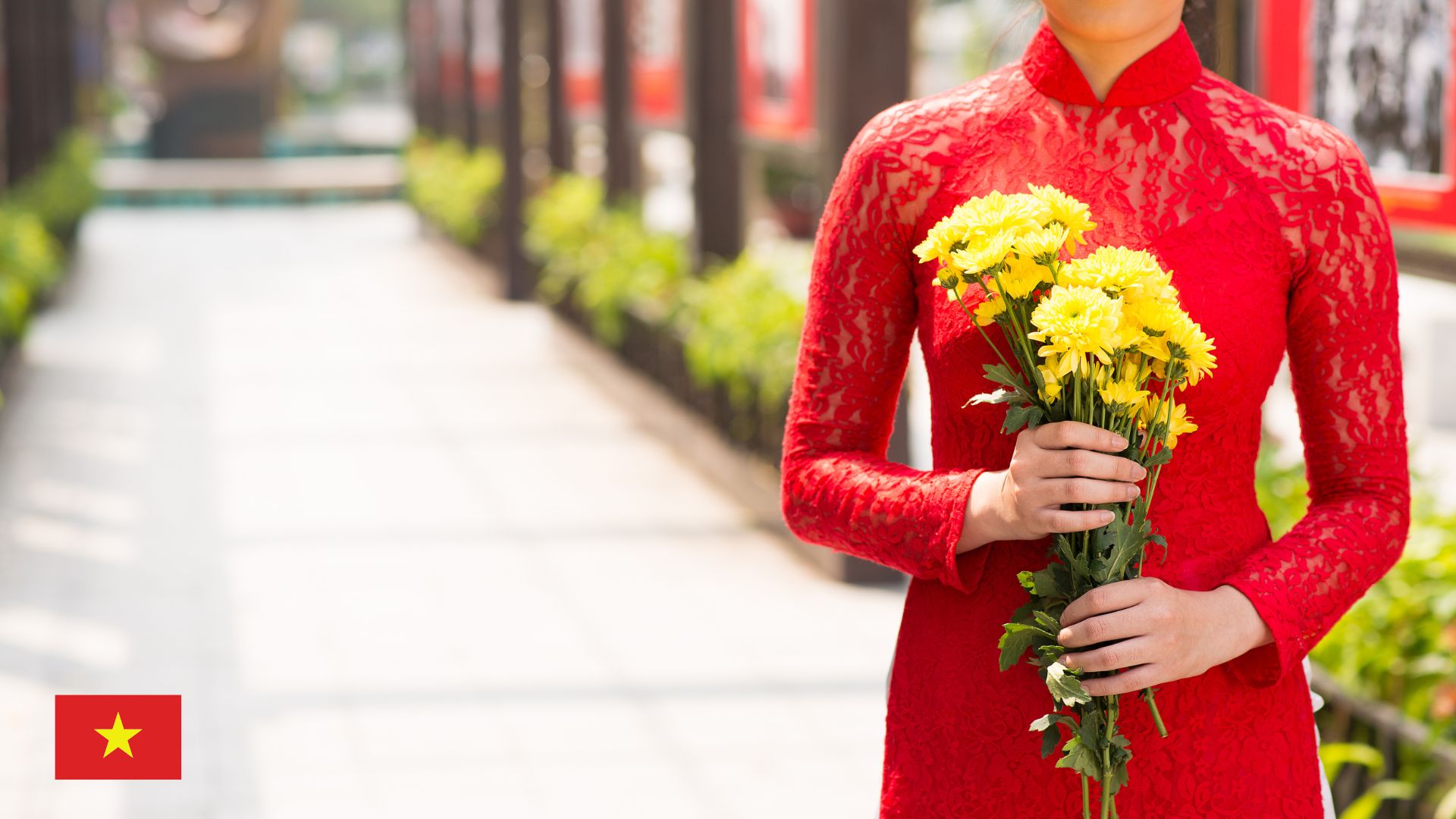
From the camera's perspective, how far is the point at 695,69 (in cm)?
781

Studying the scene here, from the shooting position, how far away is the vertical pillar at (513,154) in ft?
42.7

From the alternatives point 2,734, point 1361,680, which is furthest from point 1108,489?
point 2,734

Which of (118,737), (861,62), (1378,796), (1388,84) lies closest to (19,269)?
(861,62)

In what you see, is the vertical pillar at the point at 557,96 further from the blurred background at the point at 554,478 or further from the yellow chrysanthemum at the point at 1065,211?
the yellow chrysanthemum at the point at 1065,211

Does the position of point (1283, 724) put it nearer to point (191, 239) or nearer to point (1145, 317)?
point (1145, 317)

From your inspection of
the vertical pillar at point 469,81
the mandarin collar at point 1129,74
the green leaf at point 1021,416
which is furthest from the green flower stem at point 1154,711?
the vertical pillar at point 469,81

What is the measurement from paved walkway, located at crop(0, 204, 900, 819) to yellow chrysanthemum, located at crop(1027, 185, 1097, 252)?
2.72m

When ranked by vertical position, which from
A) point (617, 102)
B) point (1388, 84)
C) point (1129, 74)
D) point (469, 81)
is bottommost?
point (469, 81)

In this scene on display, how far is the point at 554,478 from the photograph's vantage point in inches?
286

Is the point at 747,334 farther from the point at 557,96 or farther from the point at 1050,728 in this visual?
the point at 557,96

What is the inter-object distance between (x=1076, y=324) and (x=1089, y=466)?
0.37 feet

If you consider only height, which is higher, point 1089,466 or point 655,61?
point 1089,466

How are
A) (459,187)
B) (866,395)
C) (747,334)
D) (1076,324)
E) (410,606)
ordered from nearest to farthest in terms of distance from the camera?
(1076,324)
(866,395)
(410,606)
(747,334)
(459,187)

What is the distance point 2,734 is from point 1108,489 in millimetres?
3629
